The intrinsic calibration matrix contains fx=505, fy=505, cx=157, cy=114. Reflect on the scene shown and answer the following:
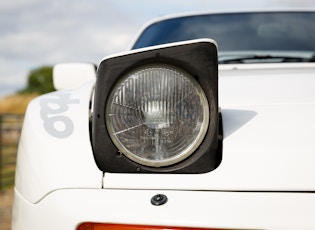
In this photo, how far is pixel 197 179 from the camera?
1.46 m

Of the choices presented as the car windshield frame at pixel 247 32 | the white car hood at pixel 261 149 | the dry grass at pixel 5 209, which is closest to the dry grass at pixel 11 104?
the dry grass at pixel 5 209

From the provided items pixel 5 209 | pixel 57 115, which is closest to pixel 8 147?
pixel 5 209

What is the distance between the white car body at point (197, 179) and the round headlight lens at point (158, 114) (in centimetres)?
8

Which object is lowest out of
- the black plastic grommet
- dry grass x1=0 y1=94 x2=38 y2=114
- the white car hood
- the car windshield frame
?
Result: dry grass x1=0 y1=94 x2=38 y2=114

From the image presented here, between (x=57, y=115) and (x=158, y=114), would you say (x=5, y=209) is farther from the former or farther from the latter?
(x=158, y=114)

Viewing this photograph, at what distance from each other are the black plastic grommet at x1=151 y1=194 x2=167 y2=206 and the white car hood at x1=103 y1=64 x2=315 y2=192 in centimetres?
3

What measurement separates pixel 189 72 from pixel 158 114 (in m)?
0.16

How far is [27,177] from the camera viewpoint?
1.60 m

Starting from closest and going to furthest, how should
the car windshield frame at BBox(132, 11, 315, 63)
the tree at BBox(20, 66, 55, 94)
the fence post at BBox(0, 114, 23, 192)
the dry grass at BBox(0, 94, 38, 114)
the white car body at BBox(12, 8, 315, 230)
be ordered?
1. the white car body at BBox(12, 8, 315, 230)
2. the car windshield frame at BBox(132, 11, 315, 63)
3. the fence post at BBox(0, 114, 23, 192)
4. the dry grass at BBox(0, 94, 38, 114)
5. the tree at BBox(20, 66, 55, 94)

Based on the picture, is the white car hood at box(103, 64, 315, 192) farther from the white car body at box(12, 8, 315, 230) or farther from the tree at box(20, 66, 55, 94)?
the tree at box(20, 66, 55, 94)

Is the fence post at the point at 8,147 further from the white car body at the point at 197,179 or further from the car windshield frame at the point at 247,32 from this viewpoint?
the white car body at the point at 197,179

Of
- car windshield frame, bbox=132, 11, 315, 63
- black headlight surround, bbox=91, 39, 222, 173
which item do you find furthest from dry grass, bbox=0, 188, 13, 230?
black headlight surround, bbox=91, 39, 222, 173

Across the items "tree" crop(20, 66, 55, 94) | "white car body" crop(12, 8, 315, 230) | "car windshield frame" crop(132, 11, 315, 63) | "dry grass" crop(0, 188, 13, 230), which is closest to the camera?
"white car body" crop(12, 8, 315, 230)

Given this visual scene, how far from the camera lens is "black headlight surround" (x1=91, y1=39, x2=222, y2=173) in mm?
1476
